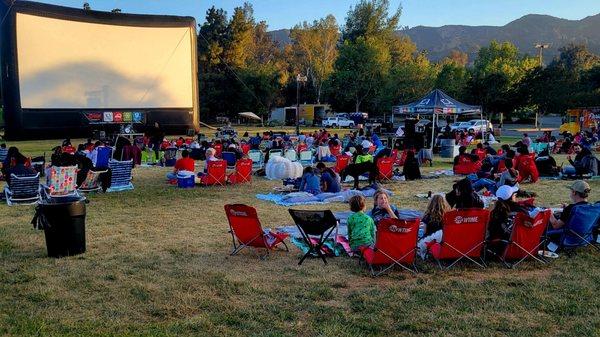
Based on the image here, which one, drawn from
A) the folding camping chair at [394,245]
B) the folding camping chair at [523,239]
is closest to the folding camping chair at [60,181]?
the folding camping chair at [394,245]

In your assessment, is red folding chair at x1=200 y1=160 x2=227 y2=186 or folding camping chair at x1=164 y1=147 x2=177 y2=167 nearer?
red folding chair at x1=200 y1=160 x2=227 y2=186

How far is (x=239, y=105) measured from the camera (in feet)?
181

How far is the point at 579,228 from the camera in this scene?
6.62 metres

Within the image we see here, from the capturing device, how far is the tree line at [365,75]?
4222cm

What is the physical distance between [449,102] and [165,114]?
17631mm

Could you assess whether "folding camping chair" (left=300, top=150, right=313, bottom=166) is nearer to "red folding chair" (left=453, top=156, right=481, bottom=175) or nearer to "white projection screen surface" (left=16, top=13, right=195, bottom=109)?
"red folding chair" (left=453, top=156, right=481, bottom=175)

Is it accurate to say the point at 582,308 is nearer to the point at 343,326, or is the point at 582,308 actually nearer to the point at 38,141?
the point at 343,326

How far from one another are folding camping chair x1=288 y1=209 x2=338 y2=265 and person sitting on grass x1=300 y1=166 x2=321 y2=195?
4717 mm

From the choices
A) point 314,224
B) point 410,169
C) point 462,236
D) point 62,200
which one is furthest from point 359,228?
point 410,169

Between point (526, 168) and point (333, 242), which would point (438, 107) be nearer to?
point (526, 168)

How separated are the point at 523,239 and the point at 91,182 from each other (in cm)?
914

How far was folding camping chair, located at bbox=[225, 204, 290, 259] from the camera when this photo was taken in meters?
6.67

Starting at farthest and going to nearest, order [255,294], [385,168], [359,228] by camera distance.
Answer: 1. [385,168]
2. [359,228]
3. [255,294]

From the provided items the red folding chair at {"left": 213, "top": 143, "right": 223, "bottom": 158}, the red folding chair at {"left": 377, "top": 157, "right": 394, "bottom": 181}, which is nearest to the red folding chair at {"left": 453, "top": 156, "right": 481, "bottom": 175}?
the red folding chair at {"left": 377, "top": 157, "right": 394, "bottom": 181}
